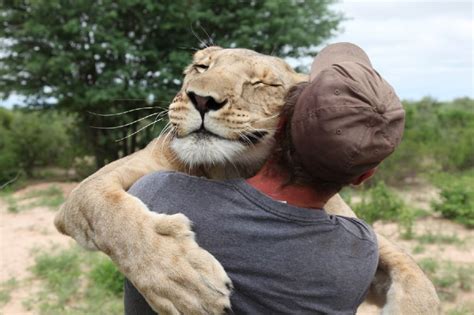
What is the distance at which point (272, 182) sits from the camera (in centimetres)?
185

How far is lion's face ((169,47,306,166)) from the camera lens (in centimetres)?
206

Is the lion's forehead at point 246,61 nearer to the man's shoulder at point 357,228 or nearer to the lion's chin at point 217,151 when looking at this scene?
the lion's chin at point 217,151

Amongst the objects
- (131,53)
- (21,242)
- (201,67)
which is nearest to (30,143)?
(131,53)

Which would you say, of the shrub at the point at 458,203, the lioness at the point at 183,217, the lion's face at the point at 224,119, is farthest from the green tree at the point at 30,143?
the lion's face at the point at 224,119

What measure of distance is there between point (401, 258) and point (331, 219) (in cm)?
81

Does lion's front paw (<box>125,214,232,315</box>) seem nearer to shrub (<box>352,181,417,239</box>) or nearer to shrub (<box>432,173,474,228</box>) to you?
shrub (<box>352,181,417,239</box>)

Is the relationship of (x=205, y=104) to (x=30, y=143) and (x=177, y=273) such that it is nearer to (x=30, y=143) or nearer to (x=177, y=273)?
(x=177, y=273)

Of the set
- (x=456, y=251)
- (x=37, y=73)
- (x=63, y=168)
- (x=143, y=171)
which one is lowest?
(x=63, y=168)

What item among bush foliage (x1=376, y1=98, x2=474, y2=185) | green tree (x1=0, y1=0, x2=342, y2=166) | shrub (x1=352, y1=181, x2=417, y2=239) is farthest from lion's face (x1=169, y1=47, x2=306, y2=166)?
bush foliage (x1=376, y1=98, x2=474, y2=185)

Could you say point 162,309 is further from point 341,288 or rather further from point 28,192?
point 28,192

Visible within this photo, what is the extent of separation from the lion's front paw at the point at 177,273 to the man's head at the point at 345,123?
40 cm

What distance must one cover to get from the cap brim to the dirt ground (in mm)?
3683

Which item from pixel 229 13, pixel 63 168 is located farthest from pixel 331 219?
pixel 63 168

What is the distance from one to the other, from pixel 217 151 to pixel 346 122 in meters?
0.57
